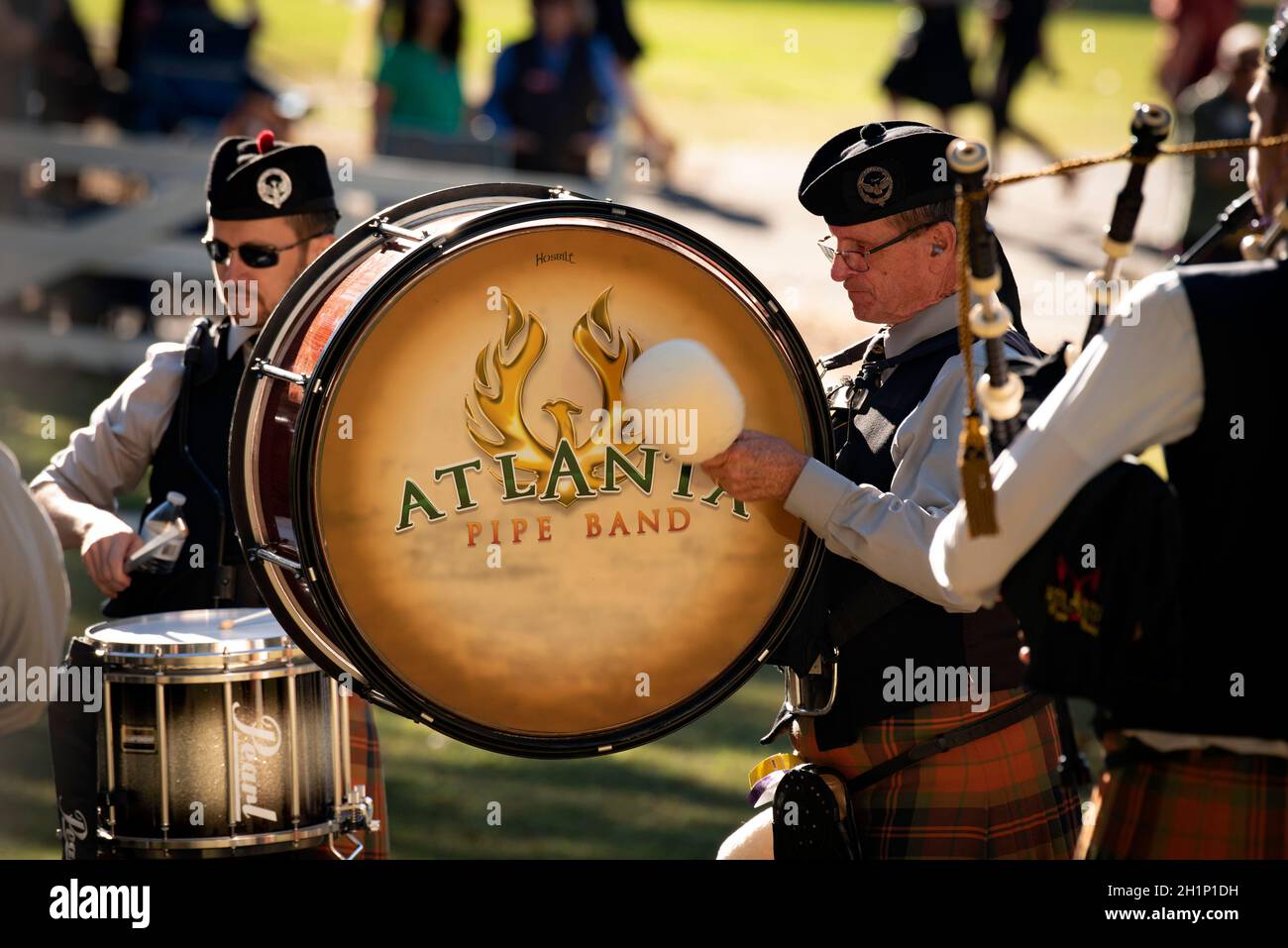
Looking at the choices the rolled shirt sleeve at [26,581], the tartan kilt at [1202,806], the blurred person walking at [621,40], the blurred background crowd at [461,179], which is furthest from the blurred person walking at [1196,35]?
the rolled shirt sleeve at [26,581]

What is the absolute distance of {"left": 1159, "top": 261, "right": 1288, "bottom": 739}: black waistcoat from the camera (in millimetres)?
2387

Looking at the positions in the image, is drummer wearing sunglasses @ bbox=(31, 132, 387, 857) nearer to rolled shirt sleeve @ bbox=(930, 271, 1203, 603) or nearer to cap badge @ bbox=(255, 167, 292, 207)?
cap badge @ bbox=(255, 167, 292, 207)

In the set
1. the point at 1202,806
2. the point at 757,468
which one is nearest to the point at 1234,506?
the point at 1202,806

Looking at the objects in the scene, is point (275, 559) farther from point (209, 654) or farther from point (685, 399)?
point (685, 399)

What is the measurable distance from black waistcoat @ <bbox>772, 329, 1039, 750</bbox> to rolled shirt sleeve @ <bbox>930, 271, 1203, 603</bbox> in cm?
74

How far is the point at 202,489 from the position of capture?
3.89 m

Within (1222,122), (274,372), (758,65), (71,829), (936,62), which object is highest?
(758,65)

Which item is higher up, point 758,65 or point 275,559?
point 758,65

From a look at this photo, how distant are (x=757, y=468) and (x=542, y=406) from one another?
1.28ft

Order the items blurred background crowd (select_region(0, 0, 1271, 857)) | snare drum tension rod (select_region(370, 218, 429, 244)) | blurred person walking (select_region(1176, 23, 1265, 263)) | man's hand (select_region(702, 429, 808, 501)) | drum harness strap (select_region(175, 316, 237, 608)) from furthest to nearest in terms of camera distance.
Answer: blurred person walking (select_region(1176, 23, 1265, 263)), blurred background crowd (select_region(0, 0, 1271, 857)), drum harness strap (select_region(175, 316, 237, 608)), snare drum tension rod (select_region(370, 218, 429, 244)), man's hand (select_region(702, 429, 808, 501))

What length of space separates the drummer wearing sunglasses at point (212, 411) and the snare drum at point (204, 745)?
34cm

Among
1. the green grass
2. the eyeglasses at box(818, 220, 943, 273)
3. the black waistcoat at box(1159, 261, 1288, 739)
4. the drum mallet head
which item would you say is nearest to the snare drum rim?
the drum mallet head

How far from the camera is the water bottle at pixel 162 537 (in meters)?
3.75

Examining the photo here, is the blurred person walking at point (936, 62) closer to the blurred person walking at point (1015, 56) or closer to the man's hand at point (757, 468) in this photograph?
the blurred person walking at point (1015, 56)
